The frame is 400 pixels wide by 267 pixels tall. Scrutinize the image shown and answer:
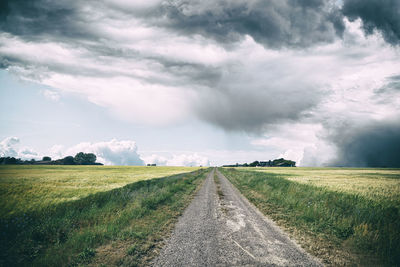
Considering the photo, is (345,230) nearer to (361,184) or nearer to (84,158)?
(361,184)

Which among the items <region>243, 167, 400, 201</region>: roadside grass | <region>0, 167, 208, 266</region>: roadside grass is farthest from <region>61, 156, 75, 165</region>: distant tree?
<region>0, 167, 208, 266</region>: roadside grass

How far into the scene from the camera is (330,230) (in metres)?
7.80

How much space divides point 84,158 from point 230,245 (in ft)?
501

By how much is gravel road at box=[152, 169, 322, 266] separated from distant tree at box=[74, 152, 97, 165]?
148868 mm

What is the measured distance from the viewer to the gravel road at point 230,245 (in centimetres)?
509

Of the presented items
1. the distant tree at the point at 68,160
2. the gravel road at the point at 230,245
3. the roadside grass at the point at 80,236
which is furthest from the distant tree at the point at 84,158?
the gravel road at the point at 230,245

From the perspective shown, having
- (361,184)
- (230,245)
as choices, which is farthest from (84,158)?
(230,245)

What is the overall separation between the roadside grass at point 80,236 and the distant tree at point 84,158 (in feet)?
475

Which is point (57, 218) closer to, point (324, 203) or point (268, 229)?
point (268, 229)

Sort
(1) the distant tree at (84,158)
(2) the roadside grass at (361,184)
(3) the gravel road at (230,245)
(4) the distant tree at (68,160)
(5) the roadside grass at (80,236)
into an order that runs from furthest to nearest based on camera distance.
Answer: (1) the distant tree at (84,158) → (4) the distant tree at (68,160) → (2) the roadside grass at (361,184) → (5) the roadside grass at (80,236) → (3) the gravel road at (230,245)

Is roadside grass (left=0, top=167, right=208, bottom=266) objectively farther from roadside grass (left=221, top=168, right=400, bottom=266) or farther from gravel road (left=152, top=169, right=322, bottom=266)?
roadside grass (left=221, top=168, right=400, bottom=266)

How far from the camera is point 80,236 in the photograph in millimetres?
6441

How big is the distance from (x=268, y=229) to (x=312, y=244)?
67.5 inches

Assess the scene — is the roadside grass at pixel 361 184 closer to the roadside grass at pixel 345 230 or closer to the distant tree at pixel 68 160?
the roadside grass at pixel 345 230
